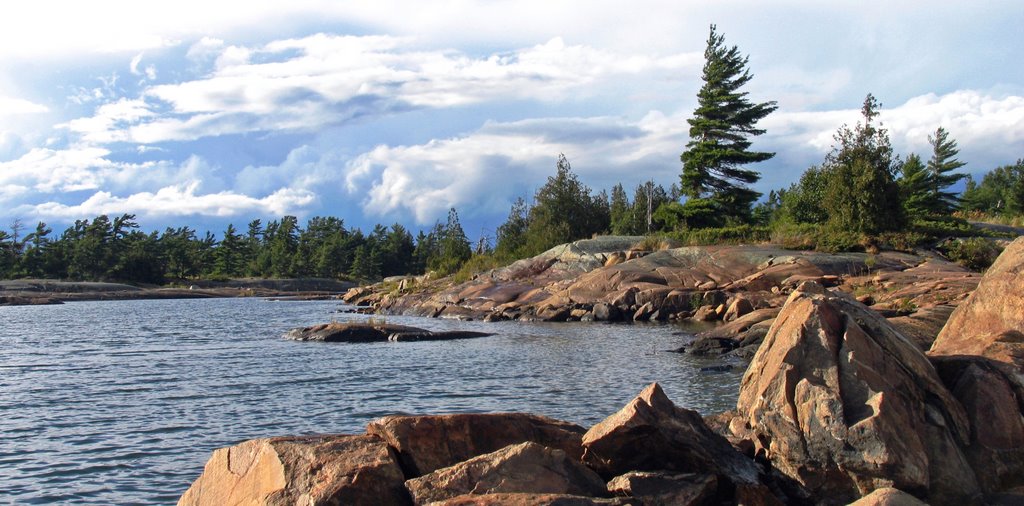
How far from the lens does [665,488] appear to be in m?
8.11

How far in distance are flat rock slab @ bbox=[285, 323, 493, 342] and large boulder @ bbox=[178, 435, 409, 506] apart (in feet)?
76.4

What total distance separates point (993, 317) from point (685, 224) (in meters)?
49.1

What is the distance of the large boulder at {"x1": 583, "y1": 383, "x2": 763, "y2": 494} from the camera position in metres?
8.65

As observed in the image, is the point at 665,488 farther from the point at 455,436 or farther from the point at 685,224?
the point at 685,224

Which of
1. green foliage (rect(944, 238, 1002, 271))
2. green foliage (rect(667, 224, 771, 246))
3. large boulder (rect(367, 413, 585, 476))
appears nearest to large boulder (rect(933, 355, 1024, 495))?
large boulder (rect(367, 413, 585, 476))

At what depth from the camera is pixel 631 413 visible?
871 centimetres

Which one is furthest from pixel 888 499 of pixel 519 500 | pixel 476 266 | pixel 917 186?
pixel 917 186

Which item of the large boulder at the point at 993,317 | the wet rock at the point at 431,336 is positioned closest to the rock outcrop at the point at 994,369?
the large boulder at the point at 993,317

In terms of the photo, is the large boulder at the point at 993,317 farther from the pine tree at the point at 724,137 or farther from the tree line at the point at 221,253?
the tree line at the point at 221,253

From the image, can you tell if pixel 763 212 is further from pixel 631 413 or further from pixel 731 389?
pixel 631 413

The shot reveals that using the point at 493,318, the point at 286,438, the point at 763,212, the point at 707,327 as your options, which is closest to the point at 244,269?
the point at 763,212

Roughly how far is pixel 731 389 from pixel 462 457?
429 inches

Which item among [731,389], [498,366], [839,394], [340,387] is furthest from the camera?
[498,366]

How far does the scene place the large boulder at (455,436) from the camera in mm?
8484
